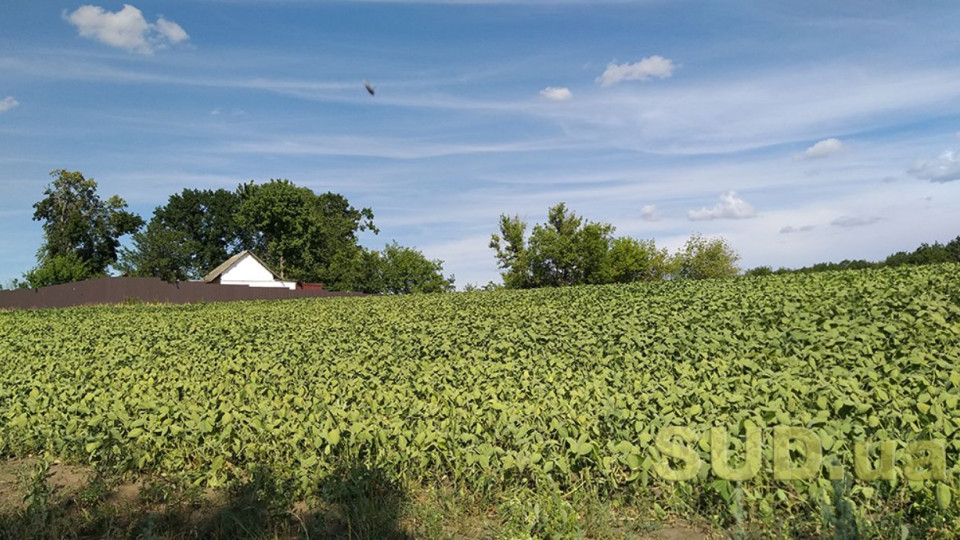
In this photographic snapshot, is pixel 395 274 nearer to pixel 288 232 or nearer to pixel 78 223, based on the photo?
pixel 288 232

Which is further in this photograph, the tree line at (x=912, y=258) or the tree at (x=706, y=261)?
the tree at (x=706, y=261)

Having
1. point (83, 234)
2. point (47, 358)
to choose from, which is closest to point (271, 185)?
point (83, 234)

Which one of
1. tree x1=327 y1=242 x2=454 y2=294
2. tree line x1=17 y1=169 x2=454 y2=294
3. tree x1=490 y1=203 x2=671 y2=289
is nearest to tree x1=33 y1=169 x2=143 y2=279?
tree line x1=17 y1=169 x2=454 y2=294

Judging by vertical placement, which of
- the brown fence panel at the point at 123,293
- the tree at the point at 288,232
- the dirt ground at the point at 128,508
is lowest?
the dirt ground at the point at 128,508

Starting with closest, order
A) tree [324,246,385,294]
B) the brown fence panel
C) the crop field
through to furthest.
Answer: the crop field, the brown fence panel, tree [324,246,385,294]

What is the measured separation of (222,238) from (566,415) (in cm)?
7559

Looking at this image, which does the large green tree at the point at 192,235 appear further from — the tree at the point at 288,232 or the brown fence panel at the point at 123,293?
the brown fence panel at the point at 123,293

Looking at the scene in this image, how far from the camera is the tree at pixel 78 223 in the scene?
5872 cm

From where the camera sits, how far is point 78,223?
193 feet

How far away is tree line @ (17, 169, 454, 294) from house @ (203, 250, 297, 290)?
17.9 feet

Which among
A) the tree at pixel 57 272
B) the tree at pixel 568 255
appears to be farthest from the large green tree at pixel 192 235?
the tree at pixel 568 255

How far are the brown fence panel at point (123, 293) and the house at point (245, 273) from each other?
40.8 ft

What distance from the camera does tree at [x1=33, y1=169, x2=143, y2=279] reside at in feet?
193

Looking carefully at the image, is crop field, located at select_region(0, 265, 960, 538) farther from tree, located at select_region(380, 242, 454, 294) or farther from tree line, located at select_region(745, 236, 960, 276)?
tree, located at select_region(380, 242, 454, 294)
